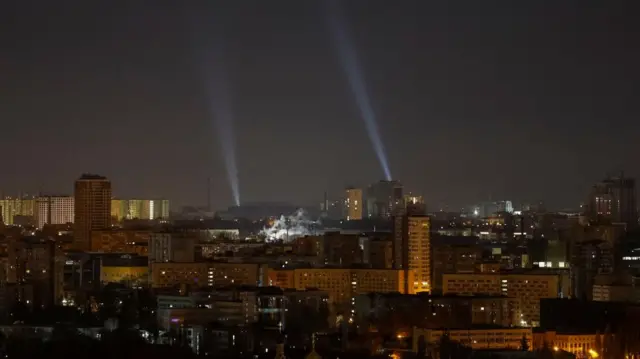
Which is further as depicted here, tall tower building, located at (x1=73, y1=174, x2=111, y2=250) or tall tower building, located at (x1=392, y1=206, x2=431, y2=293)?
tall tower building, located at (x1=73, y1=174, x2=111, y2=250)

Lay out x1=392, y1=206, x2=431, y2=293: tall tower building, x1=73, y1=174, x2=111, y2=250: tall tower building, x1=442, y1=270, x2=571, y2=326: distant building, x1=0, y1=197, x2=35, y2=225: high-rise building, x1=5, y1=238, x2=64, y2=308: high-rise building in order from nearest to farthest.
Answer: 1. x1=5, y1=238, x2=64, y2=308: high-rise building
2. x1=442, y1=270, x2=571, y2=326: distant building
3. x1=392, y1=206, x2=431, y2=293: tall tower building
4. x1=73, y1=174, x2=111, y2=250: tall tower building
5. x1=0, y1=197, x2=35, y2=225: high-rise building

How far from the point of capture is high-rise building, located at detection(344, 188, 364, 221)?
182 feet

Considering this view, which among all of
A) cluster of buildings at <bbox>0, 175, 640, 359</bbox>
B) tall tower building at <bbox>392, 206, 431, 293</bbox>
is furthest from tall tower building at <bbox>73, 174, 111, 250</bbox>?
tall tower building at <bbox>392, 206, 431, 293</bbox>

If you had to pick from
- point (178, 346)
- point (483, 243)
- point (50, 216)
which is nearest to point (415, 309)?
→ point (178, 346)

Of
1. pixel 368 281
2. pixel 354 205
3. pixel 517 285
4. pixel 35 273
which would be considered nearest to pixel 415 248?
pixel 368 281

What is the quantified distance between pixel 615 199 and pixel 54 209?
1795cm

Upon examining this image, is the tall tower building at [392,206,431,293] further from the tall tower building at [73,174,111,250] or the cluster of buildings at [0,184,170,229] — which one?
the cluster of buildings at [0,184,170,229]

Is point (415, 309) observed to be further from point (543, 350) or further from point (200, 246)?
point (200, 246)

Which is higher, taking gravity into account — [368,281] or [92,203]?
[92,203]

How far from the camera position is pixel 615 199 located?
159 ft

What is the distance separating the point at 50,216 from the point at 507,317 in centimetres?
3046

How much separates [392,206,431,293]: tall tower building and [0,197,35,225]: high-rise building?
2554cm

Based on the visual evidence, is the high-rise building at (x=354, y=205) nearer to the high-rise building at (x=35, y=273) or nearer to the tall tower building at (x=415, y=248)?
the high-rise building at (x=35, y=273)

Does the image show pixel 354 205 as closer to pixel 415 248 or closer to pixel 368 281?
pixel 415 248
